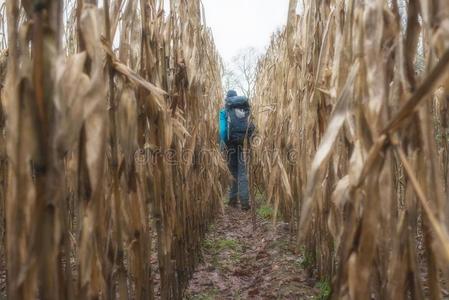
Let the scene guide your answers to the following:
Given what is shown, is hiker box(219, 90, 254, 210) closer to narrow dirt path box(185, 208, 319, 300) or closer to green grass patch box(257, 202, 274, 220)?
green grass patch box(257, 202, 274, 220)

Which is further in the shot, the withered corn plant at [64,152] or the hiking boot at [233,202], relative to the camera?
the hiking boot at [233,202]

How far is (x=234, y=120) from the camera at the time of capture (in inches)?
164

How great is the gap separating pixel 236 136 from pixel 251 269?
222 centimetres

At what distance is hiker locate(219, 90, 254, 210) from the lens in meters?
4.13

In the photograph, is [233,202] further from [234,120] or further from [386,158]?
[386,158]

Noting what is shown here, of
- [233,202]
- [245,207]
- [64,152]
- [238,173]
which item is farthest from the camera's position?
[233,202]

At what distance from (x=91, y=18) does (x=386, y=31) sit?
0.40 meters

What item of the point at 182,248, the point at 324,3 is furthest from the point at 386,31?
the point at 182,248

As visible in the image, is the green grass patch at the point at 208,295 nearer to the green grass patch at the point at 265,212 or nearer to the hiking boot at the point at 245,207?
the green grass patch at the point at 265,212

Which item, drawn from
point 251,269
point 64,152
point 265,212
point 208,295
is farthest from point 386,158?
point 265,212

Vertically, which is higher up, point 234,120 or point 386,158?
point 234,120

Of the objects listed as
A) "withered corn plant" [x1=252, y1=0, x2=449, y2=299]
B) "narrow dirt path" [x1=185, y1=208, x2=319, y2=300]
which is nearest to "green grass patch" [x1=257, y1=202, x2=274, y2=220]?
"narrow dirt path" [x1=185, y1=208, x2=319, y2=300]

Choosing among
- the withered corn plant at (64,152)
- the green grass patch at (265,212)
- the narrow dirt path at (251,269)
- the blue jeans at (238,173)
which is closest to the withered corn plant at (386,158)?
the withered corn plant at (64,152)

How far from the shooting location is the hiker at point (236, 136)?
13.6 feet
